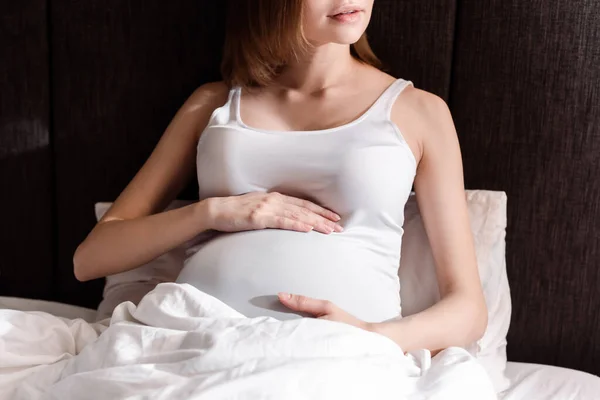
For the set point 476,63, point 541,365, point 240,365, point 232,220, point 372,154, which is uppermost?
point 476,63

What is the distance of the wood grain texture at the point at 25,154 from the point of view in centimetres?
158

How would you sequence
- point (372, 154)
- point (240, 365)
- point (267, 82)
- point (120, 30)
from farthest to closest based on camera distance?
point (120, 30), point (267, 82), point (372, 154), point (240, 365)

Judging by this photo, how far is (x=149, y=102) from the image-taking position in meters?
1.57

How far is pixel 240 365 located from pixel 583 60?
916mm

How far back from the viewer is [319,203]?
131cm

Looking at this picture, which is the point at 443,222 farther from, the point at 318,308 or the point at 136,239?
the point at 136,239

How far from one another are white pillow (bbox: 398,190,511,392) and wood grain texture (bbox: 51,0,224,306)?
0.56 meters

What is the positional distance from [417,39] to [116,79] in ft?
2.12

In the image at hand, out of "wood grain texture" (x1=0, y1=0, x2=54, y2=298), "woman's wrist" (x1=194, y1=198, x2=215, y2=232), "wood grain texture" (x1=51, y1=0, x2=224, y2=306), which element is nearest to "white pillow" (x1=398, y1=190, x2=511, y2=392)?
"woman's wrist" (x1=194, y1=198, x2=215, y2=232)

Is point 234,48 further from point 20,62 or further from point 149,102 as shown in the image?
point 20,62

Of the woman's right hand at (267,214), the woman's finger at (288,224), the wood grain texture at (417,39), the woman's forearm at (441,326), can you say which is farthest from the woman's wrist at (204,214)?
the wood grain texture at (417,39)

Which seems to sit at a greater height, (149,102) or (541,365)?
(149,102)

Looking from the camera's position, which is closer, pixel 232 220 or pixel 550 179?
pixel 232 220

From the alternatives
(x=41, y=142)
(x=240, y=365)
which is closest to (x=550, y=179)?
(x=240, y=365)
